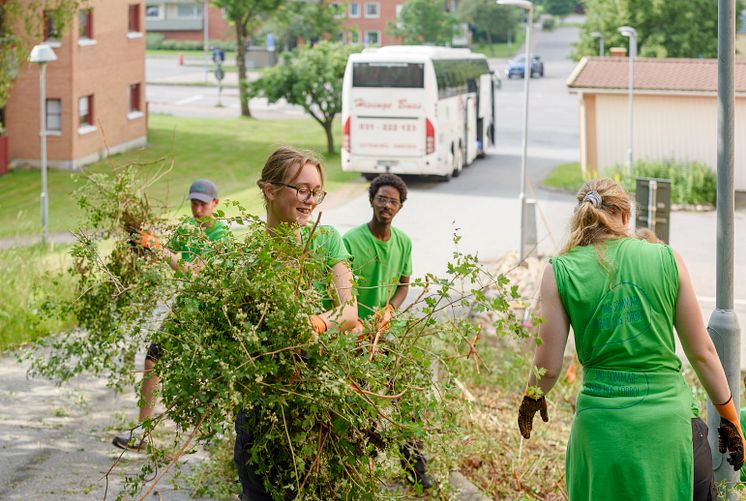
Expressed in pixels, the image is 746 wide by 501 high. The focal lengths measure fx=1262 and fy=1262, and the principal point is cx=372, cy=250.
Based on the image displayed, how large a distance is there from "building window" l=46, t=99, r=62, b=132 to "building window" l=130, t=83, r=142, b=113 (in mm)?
5802

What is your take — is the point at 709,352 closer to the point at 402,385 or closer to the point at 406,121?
the point at 402,385

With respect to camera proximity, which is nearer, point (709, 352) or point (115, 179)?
point (709, 352)

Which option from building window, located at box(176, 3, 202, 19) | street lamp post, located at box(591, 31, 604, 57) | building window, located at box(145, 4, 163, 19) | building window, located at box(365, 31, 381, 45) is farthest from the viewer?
building window, located at box(145, 4, 163, 19)

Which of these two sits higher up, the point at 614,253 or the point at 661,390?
the point at 614,253

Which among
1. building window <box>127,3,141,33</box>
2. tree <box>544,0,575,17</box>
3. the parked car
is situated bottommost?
the parked car

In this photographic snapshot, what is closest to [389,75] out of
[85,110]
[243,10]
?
[85,110]

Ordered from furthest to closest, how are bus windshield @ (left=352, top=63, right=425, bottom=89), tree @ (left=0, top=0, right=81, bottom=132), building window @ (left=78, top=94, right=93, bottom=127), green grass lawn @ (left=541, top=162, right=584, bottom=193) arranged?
building window @ (left=78, top=94, right=93, bottom=127) < green grass lawn @ (left=541, top=162, right=584, bottom=193) < bus windshield @ (left=352, top=63, right=425, bottom=89) < tree @ (left=0, top=0, right=81, bottom=132)

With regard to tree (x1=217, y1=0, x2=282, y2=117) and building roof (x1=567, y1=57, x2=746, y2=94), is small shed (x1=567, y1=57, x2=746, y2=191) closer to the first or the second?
building roof (x1=567, y1=57, x2=746, y2=94)

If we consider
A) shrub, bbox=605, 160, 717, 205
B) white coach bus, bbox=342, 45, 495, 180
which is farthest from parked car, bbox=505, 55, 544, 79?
shrub, bbox=605, 160, 717, 205

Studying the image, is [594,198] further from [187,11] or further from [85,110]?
[187,11]

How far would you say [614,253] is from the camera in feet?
14.8

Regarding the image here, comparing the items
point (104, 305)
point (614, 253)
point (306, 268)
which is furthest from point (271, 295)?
point (104, 305)

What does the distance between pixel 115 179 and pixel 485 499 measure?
9.62ft

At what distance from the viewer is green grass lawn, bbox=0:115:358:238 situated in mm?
28891
